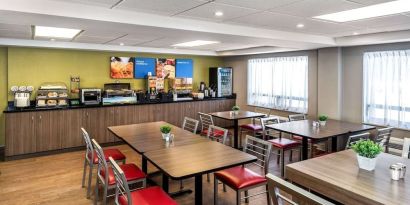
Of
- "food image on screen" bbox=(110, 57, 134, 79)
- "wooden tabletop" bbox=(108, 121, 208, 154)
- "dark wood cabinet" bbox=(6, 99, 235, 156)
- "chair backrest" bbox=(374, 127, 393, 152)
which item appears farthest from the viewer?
"food image on screen" bbox=(110, 57, 134, 79)

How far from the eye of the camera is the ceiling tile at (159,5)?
2.69 meters

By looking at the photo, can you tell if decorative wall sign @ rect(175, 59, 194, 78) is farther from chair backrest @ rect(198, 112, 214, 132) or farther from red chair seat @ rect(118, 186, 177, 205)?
red chair seat @ rect(118, 186, 177, 205)

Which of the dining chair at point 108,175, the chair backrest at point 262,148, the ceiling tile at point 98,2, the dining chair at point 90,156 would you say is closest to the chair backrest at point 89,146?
the dining chair at point 90,156

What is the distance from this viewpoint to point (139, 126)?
437 cm

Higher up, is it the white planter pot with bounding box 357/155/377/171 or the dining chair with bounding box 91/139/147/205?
the white planter pot with bounding box 357/155/377/171

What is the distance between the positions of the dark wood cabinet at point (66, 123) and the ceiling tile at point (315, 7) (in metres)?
4.29

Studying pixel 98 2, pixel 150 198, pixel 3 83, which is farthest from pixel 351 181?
pixel 3 83

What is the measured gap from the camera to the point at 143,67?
7023 millimetres

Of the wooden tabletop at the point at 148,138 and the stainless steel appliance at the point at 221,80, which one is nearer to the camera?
the wooden tabletop at the point at 148,138

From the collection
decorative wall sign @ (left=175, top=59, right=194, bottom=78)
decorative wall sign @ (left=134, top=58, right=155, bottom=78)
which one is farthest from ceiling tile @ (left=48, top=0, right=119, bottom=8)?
decorative wall sign @ (left=175, top=59, right=194, bottom=78)

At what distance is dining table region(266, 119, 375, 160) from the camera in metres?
3.87

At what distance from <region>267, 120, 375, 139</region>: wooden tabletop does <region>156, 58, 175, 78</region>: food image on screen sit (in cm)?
385

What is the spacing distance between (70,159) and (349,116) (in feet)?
17.5

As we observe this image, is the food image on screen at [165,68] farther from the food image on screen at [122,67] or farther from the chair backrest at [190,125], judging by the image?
the chair backrest at [190,125]
